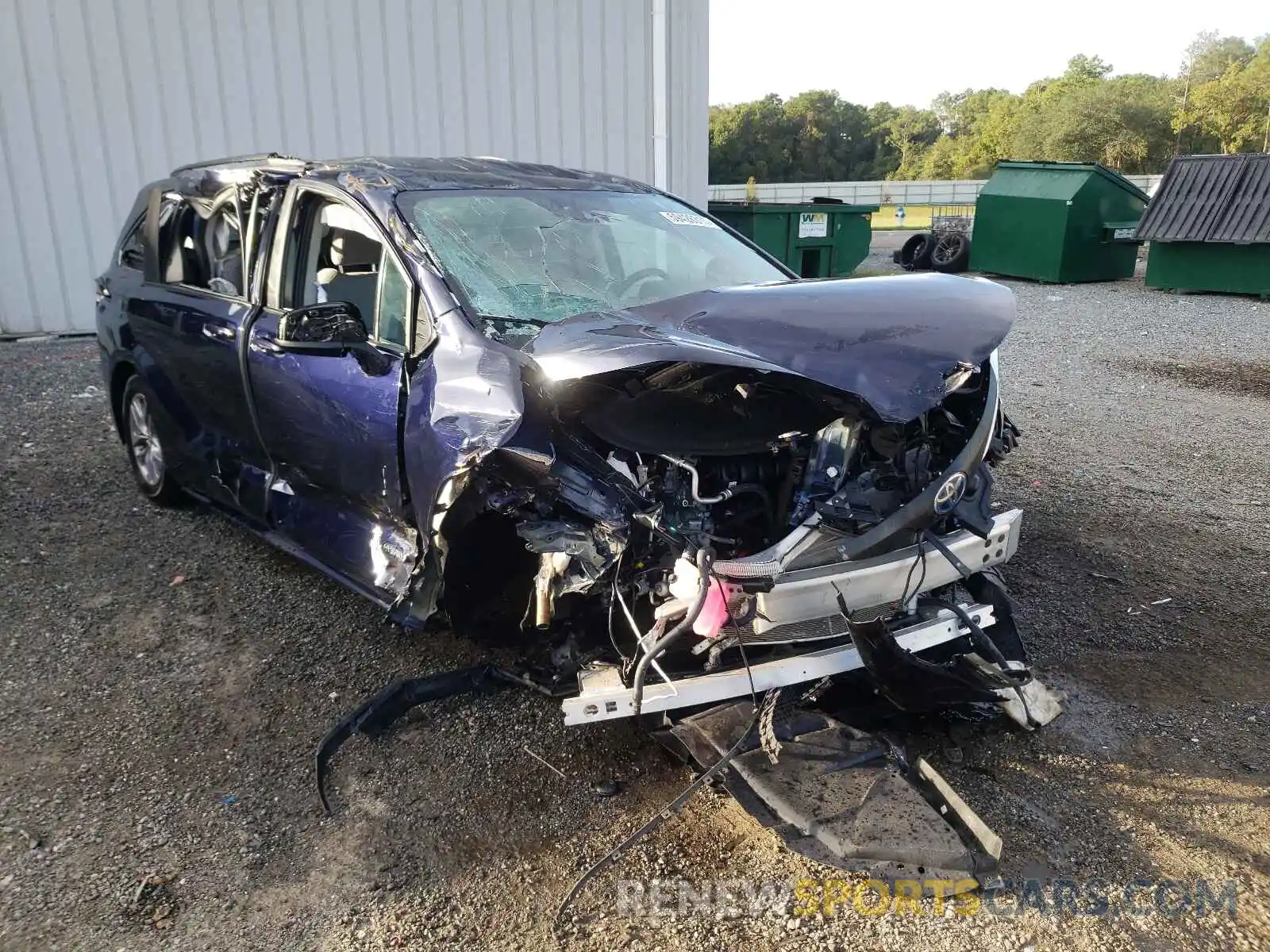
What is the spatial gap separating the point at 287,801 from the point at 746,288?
2199mm

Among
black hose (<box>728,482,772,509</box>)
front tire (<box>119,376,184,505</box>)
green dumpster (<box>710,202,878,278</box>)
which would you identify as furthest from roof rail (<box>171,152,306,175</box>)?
green dumpster (<box>710,202,878,278</box>)

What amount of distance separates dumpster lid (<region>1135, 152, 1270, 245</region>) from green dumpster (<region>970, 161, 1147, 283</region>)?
2.69 ft

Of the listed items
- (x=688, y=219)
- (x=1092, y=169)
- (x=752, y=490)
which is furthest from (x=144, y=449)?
(x=1092, y=169)

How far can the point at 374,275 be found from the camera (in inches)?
138

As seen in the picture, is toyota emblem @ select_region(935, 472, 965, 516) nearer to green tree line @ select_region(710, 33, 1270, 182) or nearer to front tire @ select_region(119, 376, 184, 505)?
front tire @ select_region(119, 376, 184, 505)

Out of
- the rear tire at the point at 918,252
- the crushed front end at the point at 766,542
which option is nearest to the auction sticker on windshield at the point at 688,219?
the crushed front end at the point at 766,542

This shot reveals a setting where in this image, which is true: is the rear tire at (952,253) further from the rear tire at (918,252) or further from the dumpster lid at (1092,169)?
the dumpster lid at (1092,169)

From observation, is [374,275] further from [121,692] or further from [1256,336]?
[1256,336]

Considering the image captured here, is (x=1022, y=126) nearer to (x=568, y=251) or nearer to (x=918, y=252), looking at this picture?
(x=918, y=252)

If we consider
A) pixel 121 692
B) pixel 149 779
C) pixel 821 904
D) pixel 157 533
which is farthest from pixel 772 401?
pixel 157 533

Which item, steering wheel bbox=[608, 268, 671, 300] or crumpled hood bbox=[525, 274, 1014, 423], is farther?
steering wheel bbox=[608, 268, 671, 300]

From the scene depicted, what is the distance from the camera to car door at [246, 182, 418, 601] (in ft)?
10.5

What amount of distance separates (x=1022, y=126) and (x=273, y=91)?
5728cm

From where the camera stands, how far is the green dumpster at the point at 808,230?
43.1 ft
